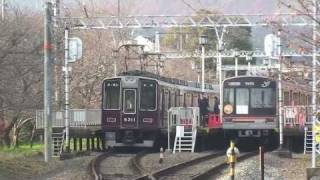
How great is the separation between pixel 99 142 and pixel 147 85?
6.09 metres

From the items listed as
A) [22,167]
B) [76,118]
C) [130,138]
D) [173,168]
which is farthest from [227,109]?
[22,167]

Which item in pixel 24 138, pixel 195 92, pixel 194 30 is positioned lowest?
pixel 24 138

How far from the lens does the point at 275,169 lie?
19812 millimetres

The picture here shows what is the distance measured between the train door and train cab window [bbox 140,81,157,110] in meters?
0.35

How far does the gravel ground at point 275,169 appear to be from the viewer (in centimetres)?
1783

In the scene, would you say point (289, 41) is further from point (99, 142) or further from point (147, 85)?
point (99, 142)

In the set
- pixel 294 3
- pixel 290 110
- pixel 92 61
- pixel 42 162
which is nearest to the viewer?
pixel 294 3

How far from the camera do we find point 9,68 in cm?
2320

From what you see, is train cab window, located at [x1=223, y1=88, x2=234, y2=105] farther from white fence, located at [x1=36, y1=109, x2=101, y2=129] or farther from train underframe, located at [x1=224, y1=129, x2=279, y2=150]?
white fence, located at [x1=36, y1=109, x2=101, y2=129]

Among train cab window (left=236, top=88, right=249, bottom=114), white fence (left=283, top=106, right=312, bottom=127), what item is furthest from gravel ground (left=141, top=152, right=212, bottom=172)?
white fence (left=283, top=106, right=312, bottom=127)

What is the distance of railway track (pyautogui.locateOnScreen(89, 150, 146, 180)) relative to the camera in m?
18.3

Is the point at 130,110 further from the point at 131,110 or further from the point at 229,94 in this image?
the point at 229,94

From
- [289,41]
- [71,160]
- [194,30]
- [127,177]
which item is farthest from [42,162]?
[194,30]

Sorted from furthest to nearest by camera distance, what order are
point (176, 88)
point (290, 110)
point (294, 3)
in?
point (176, 88) → point (290, 110) → point (294, 3)
